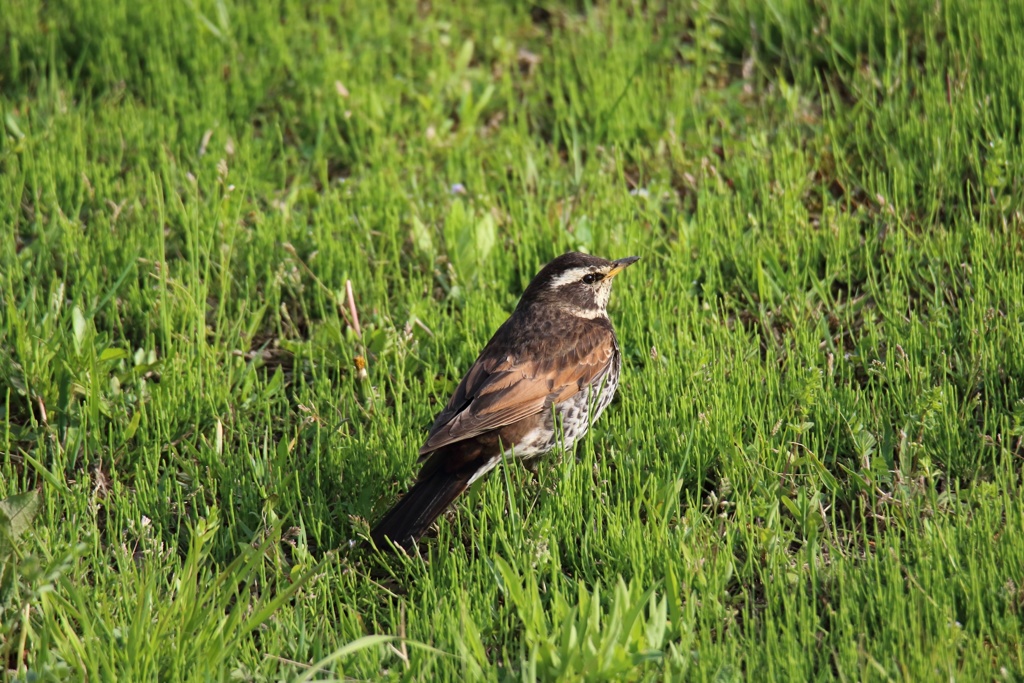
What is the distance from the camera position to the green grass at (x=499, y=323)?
4.12m

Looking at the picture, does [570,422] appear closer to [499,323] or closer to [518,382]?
[518,382]

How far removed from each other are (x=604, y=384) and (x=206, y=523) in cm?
213

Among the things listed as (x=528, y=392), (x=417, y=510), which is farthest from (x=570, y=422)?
(x=417, y=510)

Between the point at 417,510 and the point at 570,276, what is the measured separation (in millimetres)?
1699

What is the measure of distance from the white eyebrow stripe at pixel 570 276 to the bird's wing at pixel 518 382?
292mm

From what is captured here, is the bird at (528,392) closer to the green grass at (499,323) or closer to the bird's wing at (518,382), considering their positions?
the bird's wing at (518,382)

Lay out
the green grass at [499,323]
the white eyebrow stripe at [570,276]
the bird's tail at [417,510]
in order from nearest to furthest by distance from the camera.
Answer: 1. the green grass at [499,323]
2. the bird's tail at [417,510]
3. the white eyebrow stripe at [570,276]

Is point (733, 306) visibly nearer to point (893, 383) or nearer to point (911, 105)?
point (893, 383)

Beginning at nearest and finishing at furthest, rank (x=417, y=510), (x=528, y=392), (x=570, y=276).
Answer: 1. (x=417, y=510)
2. (x=528, y=392)
3. (x=570, y=276)

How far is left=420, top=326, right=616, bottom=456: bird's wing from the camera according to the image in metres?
5.16

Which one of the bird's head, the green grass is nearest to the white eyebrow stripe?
the bird's head

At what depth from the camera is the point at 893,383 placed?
5.27 m

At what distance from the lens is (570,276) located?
19.2ft

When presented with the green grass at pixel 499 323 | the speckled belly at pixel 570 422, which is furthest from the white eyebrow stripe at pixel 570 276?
the speckled belly at pixel 570 422
